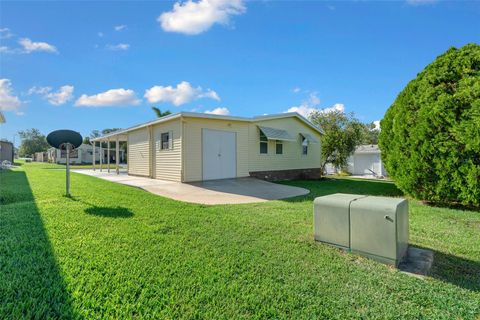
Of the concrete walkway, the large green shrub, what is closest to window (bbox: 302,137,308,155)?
the concrete walkway

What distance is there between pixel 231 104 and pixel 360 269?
1818 cm

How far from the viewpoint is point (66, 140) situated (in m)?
7.36

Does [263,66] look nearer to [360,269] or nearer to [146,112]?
[360,269]

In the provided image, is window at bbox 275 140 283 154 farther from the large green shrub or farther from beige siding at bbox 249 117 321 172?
the large green shrub

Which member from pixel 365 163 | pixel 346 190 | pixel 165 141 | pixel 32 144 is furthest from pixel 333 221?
pixel 32 144

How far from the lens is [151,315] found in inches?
82.9

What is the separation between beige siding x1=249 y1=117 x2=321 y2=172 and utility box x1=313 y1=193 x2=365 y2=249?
9.61m

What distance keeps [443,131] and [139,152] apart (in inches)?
561

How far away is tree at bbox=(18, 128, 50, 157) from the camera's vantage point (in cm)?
7738

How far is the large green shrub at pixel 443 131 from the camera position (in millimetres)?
6508

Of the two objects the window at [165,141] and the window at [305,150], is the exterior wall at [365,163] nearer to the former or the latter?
the window at [305,150]

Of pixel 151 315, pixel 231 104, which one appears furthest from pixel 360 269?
pixel 231 104

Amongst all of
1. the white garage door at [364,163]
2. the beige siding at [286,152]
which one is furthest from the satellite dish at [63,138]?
the white garage door at [364,163]

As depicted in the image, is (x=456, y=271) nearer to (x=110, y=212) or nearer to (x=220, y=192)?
(x=110, y=212)
